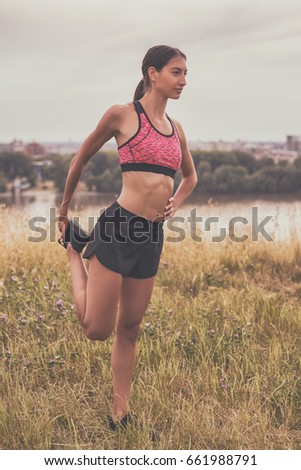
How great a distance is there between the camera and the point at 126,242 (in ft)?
9.57

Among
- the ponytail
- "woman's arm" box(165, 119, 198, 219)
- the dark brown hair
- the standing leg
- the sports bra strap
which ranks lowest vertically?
the standing leg

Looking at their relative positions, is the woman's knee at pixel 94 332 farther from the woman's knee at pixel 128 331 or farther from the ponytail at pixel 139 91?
the ponytail at pixel 139 91

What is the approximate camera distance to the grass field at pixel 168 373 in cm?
328

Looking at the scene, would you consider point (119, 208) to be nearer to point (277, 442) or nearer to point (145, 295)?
point (145, 295)

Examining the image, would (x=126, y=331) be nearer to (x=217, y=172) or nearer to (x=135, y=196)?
(x=135, y=196)

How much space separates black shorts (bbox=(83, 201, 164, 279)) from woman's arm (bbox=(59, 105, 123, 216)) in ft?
1.02

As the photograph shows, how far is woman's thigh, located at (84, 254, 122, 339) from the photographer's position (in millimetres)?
2966

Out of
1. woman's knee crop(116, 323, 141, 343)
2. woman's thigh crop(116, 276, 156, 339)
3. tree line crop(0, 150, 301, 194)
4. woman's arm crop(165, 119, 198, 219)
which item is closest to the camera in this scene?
woman's thigh crop(116, 276, 156, 339)

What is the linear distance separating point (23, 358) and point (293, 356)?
6.50 feet

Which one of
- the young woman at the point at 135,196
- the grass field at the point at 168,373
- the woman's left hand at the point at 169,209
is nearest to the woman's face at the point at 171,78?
the young woman at the point at 135,196

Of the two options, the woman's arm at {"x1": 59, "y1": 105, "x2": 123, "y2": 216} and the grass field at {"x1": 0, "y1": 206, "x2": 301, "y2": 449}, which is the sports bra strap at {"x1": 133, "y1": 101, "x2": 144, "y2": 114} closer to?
the woman's arm at {"x1": 59, "y1": 105, "x2": 123, "y2": 216}

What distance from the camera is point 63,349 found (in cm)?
432
